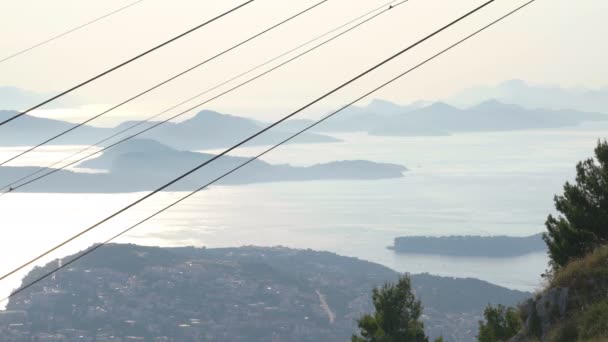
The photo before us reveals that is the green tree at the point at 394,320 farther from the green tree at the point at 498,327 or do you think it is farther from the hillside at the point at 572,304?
the hillside at the point at 572,304

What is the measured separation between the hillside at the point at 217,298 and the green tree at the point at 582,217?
99475 mm

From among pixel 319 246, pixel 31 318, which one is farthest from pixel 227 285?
pixel 319 246

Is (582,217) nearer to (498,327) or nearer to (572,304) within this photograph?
(572,304)

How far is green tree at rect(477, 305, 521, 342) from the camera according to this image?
79.6ft

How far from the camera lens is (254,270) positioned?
15600 cm

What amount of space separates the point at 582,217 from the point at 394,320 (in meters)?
11.7

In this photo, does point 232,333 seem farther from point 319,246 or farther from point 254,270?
point 319,246

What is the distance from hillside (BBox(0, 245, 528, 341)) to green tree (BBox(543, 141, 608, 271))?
9948 centimetres

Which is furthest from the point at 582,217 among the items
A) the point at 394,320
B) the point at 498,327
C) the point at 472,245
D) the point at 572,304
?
the point at 472,245

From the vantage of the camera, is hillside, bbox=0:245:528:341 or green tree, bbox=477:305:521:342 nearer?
green tree, bbox=477:305:521:342

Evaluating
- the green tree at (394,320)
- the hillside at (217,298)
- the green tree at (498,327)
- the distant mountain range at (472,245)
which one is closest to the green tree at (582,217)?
the green tree at (498,327)

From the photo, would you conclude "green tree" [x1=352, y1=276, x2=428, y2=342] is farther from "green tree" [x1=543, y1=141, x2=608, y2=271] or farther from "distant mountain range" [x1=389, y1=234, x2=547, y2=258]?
"distant mountain range" [x1=389, y1=234, x2=547, y2=258]

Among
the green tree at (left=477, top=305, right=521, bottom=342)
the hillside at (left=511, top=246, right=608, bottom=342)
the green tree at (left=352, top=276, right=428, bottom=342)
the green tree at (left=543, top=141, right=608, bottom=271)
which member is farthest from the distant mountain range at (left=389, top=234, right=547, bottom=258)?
the hillside at (left=511, top=246, right=608, bottom=342)

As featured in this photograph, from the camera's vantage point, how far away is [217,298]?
14312 cm
